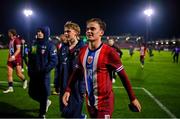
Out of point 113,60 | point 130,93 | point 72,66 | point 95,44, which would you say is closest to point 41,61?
point 72,66

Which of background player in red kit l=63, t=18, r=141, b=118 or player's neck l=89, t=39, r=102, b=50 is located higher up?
player's neck l=89, t=39, r=102, b=50

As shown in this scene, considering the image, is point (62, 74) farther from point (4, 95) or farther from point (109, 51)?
point (4, 95)

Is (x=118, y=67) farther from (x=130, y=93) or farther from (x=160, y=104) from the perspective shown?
(x=160, y=104)

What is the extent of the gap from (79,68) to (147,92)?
8.01 m

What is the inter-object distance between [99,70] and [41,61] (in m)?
3.16

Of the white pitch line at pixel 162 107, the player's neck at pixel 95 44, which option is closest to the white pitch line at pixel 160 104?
the white pitch line at pixel 162 107

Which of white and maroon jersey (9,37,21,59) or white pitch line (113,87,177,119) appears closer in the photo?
white pitch line (113,87,177,119)

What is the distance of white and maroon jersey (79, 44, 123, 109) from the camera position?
14.9 ft

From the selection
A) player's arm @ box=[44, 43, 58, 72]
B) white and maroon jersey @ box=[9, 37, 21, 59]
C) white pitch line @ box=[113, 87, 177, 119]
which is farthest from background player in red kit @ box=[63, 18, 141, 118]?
white and maroon jersey @ box=[9, 37, 21, 59]

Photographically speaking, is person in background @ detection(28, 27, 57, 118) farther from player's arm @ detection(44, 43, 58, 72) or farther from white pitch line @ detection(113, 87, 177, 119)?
white pitch line @ detection(113, 87, 177, 119)

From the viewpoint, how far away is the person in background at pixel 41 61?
24.2ft

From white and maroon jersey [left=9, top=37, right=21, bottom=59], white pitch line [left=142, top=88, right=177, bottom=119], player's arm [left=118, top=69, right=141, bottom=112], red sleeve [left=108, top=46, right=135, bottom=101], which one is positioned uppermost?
white and maroon jersey [left=9, top=37, right=21, bottom=59]

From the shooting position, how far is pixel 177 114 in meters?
8.89

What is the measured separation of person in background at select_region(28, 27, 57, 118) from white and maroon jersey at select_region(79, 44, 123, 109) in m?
2.68
